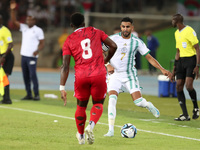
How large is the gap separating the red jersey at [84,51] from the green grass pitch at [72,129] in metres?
1.19

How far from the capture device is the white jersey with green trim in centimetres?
1048

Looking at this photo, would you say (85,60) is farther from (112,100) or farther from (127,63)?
(127,63)

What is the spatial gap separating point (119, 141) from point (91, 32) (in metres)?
1.99

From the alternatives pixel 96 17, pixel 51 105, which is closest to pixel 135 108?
pixel 51 105

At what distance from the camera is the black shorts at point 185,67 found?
1250cm

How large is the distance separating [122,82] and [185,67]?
8.37 feet

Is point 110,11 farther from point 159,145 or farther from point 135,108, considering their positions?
point 159,145

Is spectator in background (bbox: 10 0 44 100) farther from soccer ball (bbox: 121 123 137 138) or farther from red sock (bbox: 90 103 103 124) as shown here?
red sock (bbox: 90 103 103 124)

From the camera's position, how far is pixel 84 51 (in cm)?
841

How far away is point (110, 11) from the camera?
35.4 metres

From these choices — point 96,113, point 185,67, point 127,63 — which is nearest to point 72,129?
point 127,63

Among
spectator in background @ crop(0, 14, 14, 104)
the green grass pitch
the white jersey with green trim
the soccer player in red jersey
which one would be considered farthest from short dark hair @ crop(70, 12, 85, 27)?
spectator in background @ crop(0, 14, 14, 104)

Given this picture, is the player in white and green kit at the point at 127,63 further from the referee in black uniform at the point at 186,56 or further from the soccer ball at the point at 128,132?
the referee in black uniform at the point at 186,56

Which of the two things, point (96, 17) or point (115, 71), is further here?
point (96, 17)
